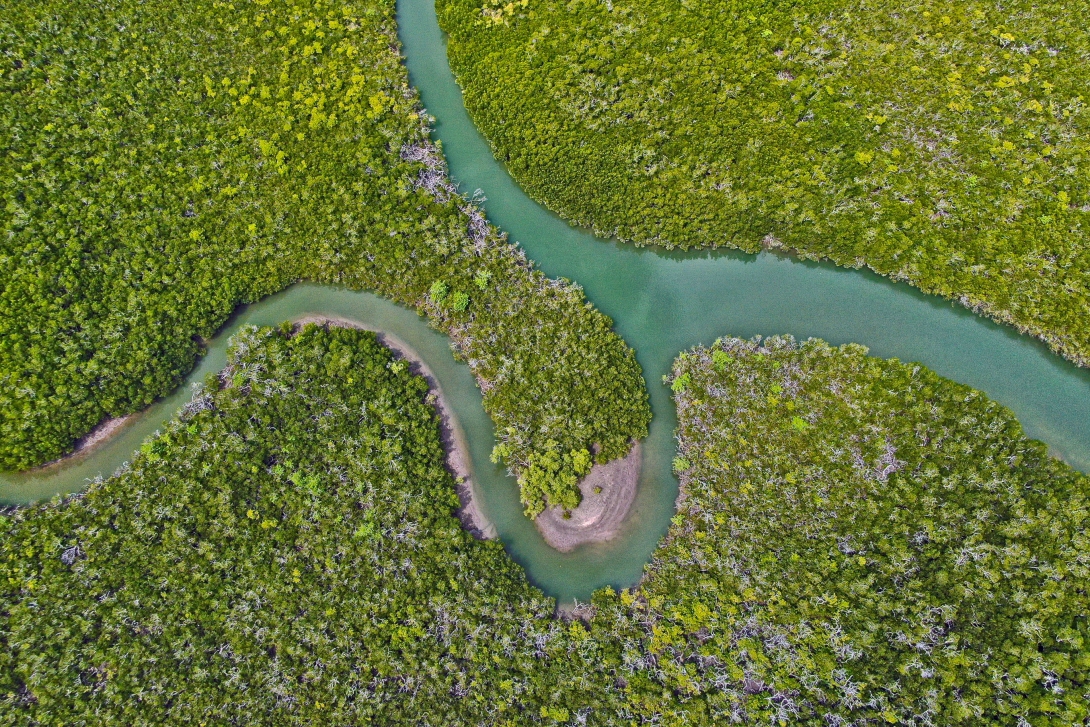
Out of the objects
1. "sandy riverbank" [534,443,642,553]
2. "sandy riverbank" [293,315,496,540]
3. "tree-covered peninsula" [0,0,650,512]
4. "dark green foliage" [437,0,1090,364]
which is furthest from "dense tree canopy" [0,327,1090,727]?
"dark green foliage" [437,0,1090,364]

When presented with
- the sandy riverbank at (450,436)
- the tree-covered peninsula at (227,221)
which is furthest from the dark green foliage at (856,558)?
the sandy riverbank at (450,436)

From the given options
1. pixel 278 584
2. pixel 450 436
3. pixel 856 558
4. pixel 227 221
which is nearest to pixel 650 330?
pixel 450 436

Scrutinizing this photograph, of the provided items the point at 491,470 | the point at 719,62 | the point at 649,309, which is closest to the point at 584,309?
the point at 649,309

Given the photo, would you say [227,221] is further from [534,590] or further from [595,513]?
[534,590]

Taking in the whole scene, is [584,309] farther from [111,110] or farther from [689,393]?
[111,110]

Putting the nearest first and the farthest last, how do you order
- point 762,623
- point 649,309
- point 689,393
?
point 762,623 → point 689,393 → point 649,309

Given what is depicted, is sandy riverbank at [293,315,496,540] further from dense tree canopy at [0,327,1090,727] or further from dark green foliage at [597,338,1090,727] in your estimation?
dark green foliage at [597,338,1090,727]

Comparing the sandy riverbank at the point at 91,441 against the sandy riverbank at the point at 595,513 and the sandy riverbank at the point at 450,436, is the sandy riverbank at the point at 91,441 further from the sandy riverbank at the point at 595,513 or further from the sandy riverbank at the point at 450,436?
the sandy riverbank at the point at 595,513
